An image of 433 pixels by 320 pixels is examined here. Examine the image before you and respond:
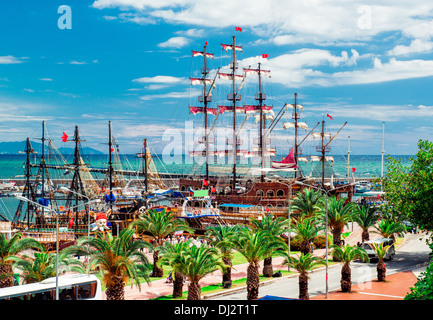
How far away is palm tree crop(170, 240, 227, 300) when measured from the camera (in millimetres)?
25828

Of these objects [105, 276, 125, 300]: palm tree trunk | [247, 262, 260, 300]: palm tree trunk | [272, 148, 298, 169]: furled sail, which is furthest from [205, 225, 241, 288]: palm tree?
[272, 148, 298, 169]: furled sail

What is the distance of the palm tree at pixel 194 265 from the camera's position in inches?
1017

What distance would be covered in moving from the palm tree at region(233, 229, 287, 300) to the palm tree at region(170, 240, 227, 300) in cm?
290

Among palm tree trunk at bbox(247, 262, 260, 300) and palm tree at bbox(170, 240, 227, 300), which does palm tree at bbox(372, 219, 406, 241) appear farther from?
palm tree at bbox(170, 240, 227, 300)

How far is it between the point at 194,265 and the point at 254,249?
491 centimetres

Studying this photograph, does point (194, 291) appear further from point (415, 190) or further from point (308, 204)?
point (415, 190)

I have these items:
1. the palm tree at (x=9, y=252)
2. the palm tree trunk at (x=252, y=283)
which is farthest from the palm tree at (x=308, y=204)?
the palm tree at (x=9, y=252)

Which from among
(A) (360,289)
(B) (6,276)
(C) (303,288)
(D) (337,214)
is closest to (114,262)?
(B) (6,276)

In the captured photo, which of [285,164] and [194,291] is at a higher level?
[285,164]

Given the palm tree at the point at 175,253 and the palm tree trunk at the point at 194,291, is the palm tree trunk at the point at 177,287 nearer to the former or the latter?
the palm tree at the point at 175,253

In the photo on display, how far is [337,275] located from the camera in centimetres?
3669

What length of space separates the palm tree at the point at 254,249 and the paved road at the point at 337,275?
2.22 m
